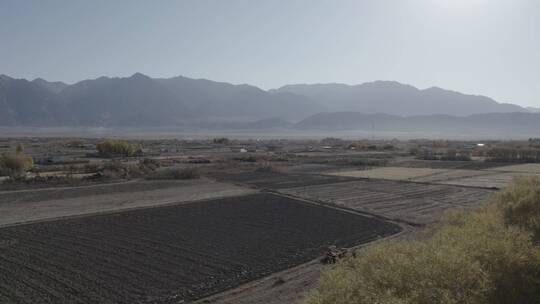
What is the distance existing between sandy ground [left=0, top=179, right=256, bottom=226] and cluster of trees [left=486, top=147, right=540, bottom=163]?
177 ft

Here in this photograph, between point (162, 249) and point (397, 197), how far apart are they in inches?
866

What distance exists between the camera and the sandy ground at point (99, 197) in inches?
1040

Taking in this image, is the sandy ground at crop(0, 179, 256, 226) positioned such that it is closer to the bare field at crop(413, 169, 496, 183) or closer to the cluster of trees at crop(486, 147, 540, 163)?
the bare field at crop(413, 169, 496, 183)

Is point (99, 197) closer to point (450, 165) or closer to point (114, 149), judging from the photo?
point (114, 149)

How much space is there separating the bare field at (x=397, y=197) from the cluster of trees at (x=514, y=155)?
39928 mm

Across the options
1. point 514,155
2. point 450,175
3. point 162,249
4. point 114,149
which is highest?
point 114,149

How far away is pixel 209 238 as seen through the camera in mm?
21328

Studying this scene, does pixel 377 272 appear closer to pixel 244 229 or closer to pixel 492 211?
pixel 492 211

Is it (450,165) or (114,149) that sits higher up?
(114,149)

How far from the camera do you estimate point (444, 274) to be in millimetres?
7625

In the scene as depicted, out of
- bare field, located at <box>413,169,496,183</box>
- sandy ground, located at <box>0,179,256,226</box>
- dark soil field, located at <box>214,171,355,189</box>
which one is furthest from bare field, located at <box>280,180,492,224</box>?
sandy ground, located at <box>0,179,256,226</box>

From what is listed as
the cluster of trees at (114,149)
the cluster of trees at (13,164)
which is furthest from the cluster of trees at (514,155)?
the cluster of trees at (13,164)

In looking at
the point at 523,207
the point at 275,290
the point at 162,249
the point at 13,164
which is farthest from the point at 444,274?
the point at 13,164

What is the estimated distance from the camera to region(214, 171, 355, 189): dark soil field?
43.5 metres
